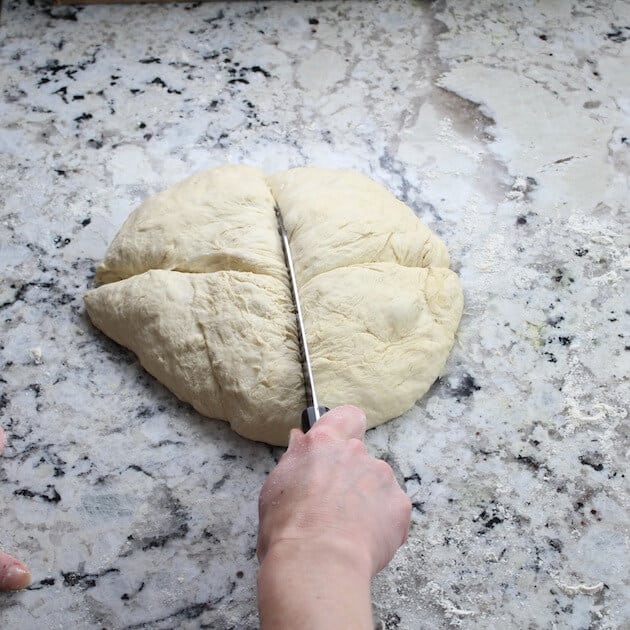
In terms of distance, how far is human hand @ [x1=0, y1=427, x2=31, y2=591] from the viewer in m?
1.32

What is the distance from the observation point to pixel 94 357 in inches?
63.8

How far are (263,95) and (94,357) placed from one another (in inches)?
37.2

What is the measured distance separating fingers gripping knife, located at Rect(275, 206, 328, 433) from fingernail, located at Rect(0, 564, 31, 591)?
1.93 ft

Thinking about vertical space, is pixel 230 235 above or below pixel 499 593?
above

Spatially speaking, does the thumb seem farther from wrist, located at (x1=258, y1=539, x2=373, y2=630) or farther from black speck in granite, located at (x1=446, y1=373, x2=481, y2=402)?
black speck in granite, located at (x1=446, y1=373, x2=481, y2=402)

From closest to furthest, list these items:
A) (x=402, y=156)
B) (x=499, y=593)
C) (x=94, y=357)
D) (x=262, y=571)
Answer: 1. (x=262, y=571)
2. (x=499, y=593)
3. (x=94, y=357)
4. (x=402, y=156)

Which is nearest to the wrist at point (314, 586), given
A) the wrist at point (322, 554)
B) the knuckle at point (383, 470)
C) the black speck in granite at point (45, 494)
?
the wrist at point (322, 554)

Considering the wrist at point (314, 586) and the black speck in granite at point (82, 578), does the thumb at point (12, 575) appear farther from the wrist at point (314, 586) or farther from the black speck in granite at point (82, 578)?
the wrist at point (314, 586)

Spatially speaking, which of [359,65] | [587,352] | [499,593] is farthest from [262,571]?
[359,65]

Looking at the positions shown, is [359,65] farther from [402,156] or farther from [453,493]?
[453,493]

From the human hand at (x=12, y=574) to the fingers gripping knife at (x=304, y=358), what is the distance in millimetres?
590

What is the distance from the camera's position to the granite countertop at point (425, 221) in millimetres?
1362

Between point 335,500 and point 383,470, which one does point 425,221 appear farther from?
point 335,500

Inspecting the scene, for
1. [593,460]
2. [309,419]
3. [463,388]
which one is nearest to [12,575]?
[309,419]
